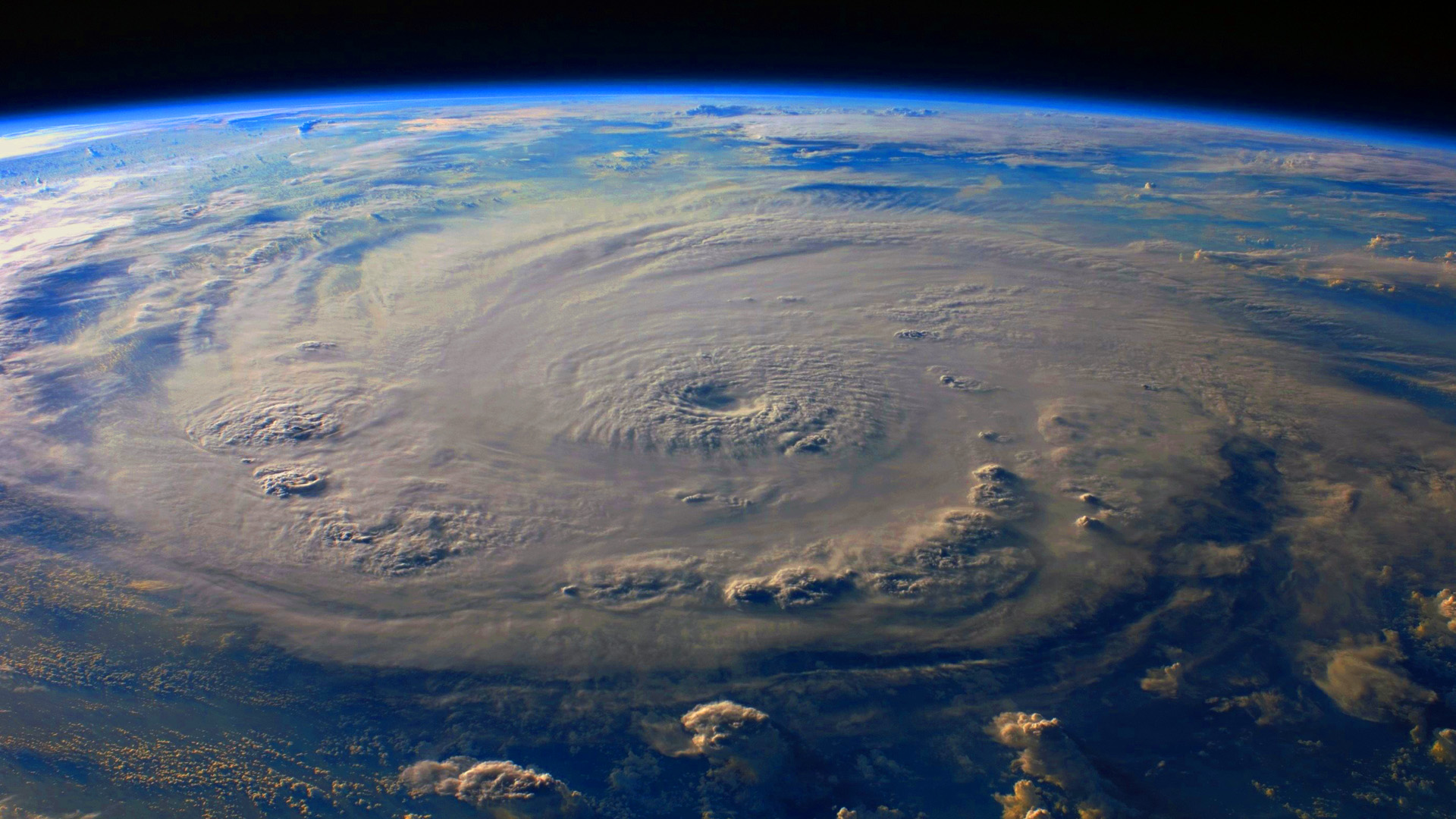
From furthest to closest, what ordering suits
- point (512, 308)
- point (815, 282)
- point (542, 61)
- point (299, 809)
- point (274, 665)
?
1. point (815, 282)
2. point (512, 308)
3. point (274, 665)
4. point (299, 809)
5. point (542, 61)

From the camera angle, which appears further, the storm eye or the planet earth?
the storm eye

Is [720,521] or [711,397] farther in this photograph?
[711,397]

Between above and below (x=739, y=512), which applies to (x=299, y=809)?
below

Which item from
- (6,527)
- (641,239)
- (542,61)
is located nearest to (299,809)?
(542,61)

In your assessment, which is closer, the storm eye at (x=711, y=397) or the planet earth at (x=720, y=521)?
the planet earth at (x=720, y=521)

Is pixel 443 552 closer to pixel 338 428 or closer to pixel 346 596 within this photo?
pixel 346 596

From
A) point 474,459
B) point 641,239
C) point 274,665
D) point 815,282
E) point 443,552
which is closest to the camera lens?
point 274,665

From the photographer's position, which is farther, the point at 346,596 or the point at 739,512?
the point at 739,512

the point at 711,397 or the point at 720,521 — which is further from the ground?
the point at 711,397
